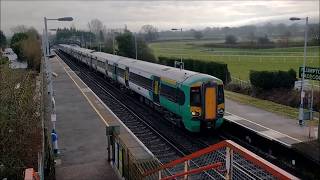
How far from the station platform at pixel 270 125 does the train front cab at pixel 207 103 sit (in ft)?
6.46

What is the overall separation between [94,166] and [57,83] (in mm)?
30592

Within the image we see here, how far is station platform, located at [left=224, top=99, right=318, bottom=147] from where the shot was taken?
60.3 ft

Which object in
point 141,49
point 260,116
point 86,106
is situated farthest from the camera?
point 141,49

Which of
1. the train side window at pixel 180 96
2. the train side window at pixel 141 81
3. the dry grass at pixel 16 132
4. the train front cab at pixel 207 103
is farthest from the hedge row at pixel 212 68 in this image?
the dry grass at pixel 16 132

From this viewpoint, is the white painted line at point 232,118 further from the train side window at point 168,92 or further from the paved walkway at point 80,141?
the paved walkway at point 80,141

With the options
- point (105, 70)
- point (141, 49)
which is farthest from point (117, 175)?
point (141, 49)

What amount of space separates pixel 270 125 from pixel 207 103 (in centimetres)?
420

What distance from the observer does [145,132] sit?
2198cm

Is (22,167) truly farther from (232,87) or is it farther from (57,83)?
(57,83)

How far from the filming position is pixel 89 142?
1927 cm

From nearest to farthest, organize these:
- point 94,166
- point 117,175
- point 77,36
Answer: point 117,175
point 94,166
point 77,36

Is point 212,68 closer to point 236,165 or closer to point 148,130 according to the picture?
point 148,130

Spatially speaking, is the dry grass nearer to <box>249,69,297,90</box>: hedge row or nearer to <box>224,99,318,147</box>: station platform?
<box>224,99,318,147</box>: station platform

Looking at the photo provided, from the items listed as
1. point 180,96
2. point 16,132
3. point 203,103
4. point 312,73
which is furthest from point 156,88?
point 16,132
